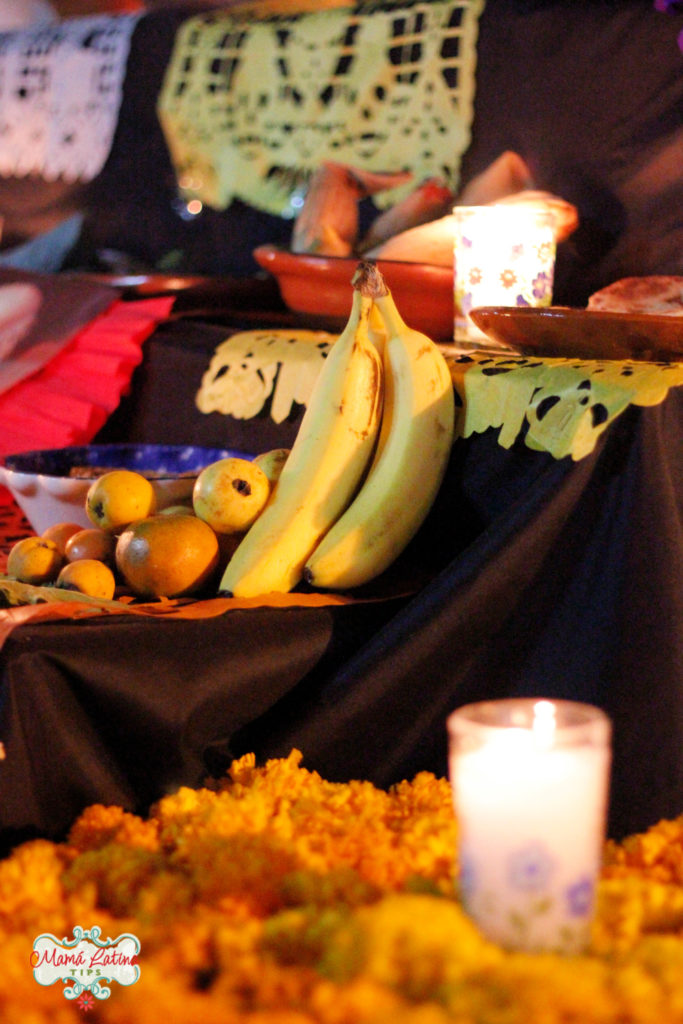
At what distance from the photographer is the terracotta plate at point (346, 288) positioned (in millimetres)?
1151

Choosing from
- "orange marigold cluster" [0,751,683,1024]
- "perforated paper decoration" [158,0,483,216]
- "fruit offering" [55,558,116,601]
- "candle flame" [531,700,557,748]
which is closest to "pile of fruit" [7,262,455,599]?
"fruit offering" [55,558,116,601]

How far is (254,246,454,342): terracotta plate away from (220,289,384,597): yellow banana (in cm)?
26

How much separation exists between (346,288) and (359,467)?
1.41ft

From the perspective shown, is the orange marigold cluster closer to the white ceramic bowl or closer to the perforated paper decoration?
the white ceramic bowl

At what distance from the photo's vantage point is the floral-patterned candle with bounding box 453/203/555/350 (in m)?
1.03

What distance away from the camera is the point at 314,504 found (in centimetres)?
86

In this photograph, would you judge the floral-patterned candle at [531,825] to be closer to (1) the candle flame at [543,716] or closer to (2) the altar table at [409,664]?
(1) the candle flame at [543,716]

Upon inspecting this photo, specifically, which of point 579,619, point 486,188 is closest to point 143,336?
point 486,188

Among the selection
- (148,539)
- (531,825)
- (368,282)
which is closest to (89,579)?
(148,539)

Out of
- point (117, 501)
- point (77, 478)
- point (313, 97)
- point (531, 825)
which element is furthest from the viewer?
point (313, 97)

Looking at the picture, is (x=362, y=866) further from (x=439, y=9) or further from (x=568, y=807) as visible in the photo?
(x=439, y=9)

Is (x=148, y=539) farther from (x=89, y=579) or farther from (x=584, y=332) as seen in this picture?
(x=584, y=332)

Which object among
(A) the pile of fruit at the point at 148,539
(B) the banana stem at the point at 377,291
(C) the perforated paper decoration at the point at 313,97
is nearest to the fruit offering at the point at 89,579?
(A) the pile of fruit at the point at 148,539

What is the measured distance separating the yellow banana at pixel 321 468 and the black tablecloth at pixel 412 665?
0.06 m
